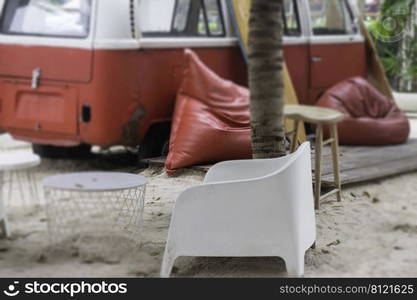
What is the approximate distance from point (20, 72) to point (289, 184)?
770 millimetres

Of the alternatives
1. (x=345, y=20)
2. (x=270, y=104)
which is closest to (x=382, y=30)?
(x=345, y=20)

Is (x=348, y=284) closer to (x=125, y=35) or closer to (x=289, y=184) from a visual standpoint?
(x=289, y=184)

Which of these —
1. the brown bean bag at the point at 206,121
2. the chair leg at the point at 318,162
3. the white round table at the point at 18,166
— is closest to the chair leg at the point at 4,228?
the white round table at the point at 18,166

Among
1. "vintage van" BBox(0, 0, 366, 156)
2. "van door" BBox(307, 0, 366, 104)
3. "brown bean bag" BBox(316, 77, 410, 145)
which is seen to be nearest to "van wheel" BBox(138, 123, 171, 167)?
"vintage van" BBox(0, 0, 366, 156)

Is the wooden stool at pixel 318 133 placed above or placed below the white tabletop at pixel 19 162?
below

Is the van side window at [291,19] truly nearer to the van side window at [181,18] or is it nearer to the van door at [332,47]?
the van door at [332,47]

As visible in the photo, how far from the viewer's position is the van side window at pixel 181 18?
213 centimetres

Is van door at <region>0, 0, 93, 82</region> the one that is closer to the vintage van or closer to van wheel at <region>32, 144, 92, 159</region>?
the vintage van

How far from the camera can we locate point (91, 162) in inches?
76.0

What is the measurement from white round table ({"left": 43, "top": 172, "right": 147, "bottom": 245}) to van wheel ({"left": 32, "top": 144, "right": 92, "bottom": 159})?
0.24 ft

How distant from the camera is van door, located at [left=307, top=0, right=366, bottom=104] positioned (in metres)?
4.36

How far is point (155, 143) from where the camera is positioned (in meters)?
2.15

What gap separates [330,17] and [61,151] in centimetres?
302

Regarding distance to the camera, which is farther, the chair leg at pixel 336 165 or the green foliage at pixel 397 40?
the green foliage at pixel 397 40
